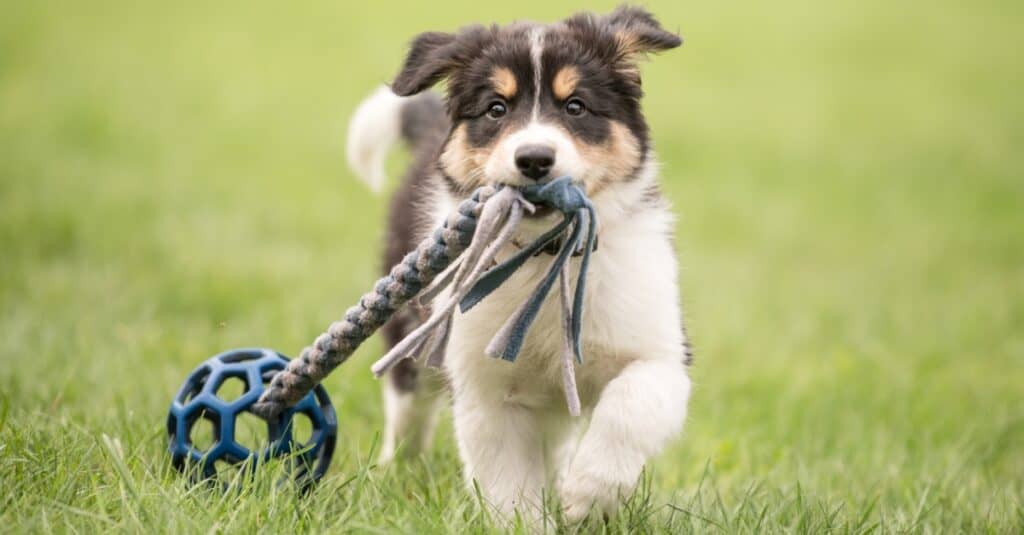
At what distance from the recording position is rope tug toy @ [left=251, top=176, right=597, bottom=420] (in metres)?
2.87

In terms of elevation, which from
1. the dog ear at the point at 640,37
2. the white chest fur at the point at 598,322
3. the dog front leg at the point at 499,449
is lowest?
the dog front leg at the point at 499,449

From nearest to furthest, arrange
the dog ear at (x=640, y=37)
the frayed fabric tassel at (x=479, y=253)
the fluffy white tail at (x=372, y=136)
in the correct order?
the frayed fabric tassel at (x=479, y=253), the dog ear at (x=640, y=37), the fluffy white tail at (x=372, y=136)

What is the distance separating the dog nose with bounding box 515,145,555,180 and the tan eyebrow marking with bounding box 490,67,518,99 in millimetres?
388

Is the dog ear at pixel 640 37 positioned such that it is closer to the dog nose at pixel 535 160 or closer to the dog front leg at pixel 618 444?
the dog nose at pixel 535 160

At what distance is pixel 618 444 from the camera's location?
115 inches

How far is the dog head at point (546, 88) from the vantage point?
319cm

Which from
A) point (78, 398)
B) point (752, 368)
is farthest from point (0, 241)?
point (752, 368)

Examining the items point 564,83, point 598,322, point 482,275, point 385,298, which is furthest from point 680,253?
point 385,298

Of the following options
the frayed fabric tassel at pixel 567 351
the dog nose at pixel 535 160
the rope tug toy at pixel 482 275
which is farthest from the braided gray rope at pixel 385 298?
the frayed fabric tassel at pixel 567 351

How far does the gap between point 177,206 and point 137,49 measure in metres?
6.08

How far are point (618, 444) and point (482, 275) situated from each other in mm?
570

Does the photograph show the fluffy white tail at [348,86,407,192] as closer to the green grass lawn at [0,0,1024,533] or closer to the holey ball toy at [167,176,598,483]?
the green grass lawn at [0,0,1024,533]

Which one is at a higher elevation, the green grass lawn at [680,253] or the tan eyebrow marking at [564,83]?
the tan eyebrow marking at [564,83]

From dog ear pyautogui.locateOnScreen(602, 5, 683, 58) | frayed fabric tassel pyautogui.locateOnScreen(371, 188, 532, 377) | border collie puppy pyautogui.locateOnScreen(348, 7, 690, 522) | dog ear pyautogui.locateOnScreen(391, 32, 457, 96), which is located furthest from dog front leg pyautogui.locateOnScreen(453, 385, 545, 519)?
dog ear pyautogui.locateOnScreen(602, 5, 683, 58)
